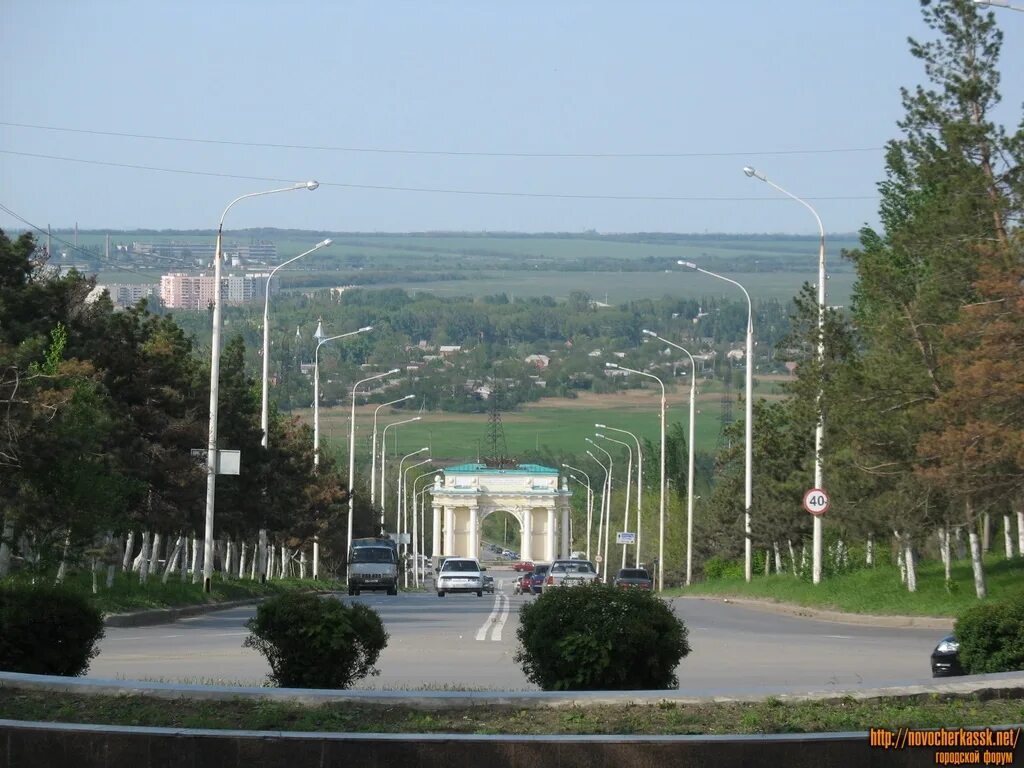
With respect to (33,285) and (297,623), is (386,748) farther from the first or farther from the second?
(33,285)

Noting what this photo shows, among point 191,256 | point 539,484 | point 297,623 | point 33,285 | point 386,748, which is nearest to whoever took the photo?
point 386,748

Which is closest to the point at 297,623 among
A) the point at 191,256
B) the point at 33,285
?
the point at 33,285

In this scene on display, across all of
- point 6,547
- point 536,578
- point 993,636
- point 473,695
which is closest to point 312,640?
point 473,695

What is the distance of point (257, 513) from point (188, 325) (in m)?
115

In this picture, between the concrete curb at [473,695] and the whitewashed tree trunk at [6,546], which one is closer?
the concrete curb at [473,695]

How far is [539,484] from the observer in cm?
15712

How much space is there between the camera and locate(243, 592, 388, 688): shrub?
42.6 feet

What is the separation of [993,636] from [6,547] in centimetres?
2217

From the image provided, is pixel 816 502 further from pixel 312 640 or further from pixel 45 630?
pixel 45 630

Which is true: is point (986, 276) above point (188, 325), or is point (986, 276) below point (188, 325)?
below

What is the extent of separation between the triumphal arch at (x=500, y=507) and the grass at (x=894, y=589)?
101395 mm

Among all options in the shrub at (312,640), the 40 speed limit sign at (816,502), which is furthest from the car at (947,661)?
the 40 speed limit sign at (816,502)

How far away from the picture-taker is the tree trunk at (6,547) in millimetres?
29844

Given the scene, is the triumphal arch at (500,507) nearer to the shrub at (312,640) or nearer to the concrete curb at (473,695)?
the shrub at (312,640)
